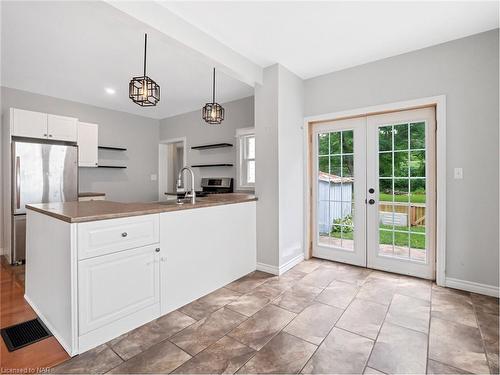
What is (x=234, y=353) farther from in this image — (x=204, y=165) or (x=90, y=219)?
(x=204, y=165)

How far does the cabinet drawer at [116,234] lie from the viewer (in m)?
1.73

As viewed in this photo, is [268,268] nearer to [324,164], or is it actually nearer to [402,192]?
[324,164]

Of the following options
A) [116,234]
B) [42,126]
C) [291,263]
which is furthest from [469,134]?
[42,126]

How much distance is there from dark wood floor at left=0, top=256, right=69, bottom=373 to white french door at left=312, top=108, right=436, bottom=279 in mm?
3145

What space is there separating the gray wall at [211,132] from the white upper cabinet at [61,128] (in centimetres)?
199

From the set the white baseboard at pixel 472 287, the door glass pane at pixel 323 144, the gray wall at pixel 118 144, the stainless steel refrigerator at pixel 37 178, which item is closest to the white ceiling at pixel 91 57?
the gray wall at pixel 118 144

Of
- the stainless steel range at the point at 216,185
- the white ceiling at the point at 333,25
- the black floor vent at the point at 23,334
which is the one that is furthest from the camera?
the stainless steel range at the point at 216,185

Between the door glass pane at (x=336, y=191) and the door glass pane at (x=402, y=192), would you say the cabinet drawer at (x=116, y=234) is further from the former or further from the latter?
the door glass pane at (x=402, y=192)

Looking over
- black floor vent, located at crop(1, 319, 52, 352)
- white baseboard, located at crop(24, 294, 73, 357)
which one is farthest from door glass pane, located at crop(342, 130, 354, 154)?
black floor vent, located at crop(1, 319, 52, 352)

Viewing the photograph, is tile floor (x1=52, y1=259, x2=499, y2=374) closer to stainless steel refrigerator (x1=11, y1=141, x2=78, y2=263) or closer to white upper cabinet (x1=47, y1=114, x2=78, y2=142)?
stainless steel refrigerator (x1=11, y1=141, x2=78, y2=263)

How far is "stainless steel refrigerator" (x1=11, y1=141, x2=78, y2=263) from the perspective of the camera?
355 cm

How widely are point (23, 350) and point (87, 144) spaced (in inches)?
143

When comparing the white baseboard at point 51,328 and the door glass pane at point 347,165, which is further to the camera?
the door glass pane at point 347,165

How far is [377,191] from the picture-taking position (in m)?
3.34
